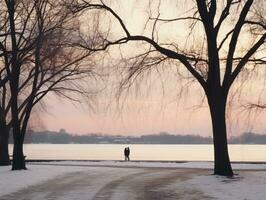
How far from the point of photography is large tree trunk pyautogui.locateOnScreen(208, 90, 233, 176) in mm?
22391

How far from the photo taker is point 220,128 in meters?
22.4

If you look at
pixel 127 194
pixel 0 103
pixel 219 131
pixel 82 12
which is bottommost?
pixel 127 194

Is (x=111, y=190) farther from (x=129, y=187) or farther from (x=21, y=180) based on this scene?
(x=21, y=180)

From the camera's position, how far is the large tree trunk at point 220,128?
22.4 m

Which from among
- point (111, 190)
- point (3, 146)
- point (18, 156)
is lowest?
point (111, 190)

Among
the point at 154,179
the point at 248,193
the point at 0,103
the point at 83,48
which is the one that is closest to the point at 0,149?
the point at 0,103

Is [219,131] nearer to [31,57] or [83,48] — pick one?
[83,48]

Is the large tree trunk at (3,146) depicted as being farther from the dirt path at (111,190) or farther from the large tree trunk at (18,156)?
the dirt path at (111,190)

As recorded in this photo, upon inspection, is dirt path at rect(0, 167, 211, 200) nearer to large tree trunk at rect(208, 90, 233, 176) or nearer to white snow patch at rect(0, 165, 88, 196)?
white snow patch at rect(0, 165, 88, 196)

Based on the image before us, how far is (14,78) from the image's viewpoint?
28.3 meters

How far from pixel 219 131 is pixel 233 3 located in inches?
220

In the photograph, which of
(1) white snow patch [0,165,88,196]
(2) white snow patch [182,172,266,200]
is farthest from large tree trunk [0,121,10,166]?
(2) white snow patch [182,172,266,200]

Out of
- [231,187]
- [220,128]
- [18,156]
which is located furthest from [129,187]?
[18,156]

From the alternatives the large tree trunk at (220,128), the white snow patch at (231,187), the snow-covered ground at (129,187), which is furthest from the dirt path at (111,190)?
the large tree trunk at (220,128)
